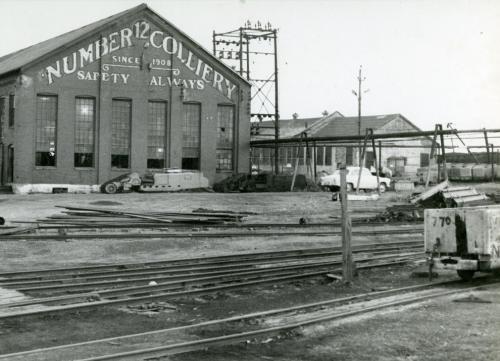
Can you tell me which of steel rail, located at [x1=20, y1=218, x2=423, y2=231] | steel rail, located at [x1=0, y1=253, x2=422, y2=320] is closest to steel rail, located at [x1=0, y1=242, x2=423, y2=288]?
steel rail, located at [x1=0, y1=253, x2=422, y2=320]

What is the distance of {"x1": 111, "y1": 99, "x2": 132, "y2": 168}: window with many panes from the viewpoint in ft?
129

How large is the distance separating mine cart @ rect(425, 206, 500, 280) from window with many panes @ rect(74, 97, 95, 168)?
1141 inches

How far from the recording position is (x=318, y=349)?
7566mm

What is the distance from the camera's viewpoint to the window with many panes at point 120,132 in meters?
39.3

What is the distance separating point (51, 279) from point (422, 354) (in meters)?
6.78

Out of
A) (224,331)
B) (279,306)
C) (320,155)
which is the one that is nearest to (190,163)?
(320,155)

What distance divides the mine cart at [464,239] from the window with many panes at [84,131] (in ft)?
95.1

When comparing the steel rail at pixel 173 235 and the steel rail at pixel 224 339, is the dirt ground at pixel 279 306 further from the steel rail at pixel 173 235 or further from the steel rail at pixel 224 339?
the steel rail at pixel 173 235

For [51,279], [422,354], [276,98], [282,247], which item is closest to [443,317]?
[422,354]

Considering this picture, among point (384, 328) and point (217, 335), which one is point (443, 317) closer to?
point (384, 328)

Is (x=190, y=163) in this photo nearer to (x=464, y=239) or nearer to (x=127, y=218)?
(x=127, y=218)

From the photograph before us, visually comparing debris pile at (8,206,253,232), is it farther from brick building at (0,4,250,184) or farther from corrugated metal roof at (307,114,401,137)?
corrugated metal roof at (307,114,401,137)

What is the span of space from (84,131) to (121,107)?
263cm

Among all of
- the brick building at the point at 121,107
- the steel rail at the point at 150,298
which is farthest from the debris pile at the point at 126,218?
the brick building at the point at 121,107
